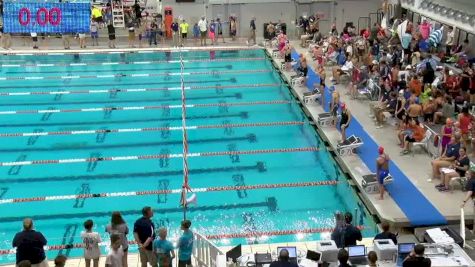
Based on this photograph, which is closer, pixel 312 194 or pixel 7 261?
pixel 7 261

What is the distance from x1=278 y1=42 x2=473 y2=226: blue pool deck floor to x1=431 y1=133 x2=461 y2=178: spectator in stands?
24cm

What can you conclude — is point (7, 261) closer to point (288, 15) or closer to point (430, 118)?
point (430, 118)

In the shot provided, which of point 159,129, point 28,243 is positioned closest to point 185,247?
point 28,243

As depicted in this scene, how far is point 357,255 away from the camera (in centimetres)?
725

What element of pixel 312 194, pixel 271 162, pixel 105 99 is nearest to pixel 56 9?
pixel 105 99

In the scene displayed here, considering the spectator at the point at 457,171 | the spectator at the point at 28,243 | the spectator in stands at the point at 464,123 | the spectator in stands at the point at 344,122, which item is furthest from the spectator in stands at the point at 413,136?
the spectator at the point at 28,243

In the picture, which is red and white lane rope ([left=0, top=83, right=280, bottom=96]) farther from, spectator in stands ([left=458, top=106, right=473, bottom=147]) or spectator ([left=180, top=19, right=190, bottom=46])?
spectator in stands ([left=458, top=106, right=473, bottom=147])

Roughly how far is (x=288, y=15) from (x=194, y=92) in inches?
364

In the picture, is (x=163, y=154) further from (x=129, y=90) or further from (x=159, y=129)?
(x=129, y=90)

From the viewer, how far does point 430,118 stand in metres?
13.5

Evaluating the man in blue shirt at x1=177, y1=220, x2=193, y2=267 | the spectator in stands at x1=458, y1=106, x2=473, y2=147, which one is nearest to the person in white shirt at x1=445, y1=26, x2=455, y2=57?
the spectator in stands at x1=458, y1=106, x2=473, y2=147

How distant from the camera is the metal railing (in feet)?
23.4

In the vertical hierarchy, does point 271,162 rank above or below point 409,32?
below

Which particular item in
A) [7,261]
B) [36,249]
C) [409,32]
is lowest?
[7,261]
